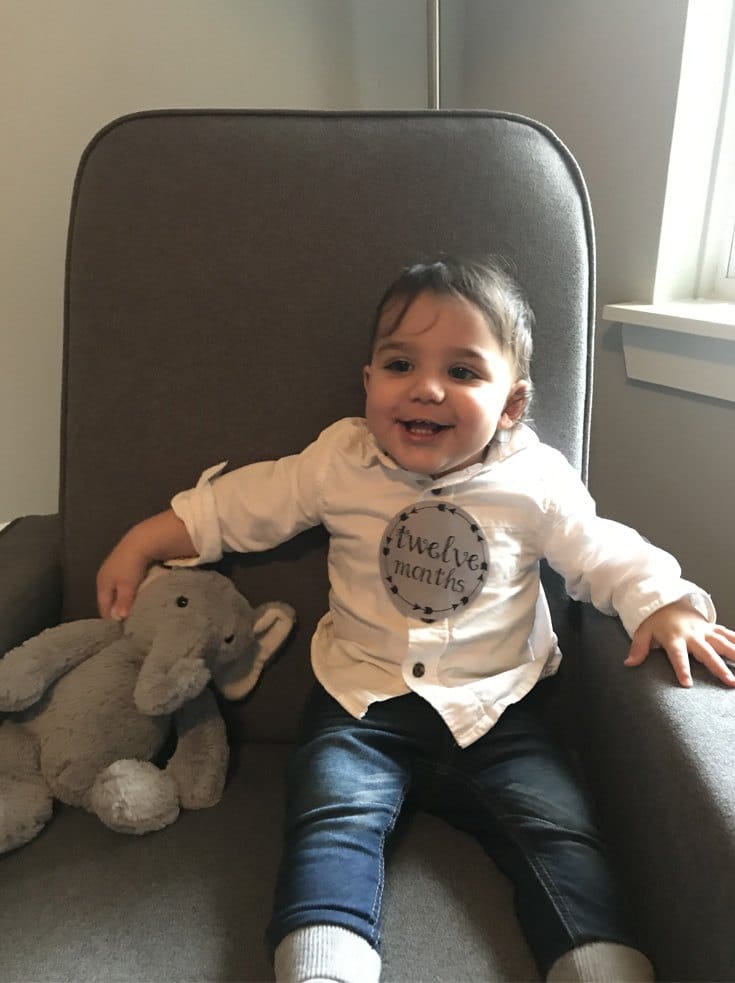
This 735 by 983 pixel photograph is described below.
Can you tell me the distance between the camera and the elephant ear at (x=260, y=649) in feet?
3.06

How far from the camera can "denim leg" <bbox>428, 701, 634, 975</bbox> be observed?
26.5 inches

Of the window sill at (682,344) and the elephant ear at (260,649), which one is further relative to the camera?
the window sill at (682,344)

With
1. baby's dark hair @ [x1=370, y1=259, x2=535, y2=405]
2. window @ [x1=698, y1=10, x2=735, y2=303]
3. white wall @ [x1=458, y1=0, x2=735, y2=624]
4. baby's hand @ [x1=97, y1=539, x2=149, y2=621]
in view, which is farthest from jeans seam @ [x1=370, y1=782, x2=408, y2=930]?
window @ [x1=698, y1=10, x2=735, y2=303]

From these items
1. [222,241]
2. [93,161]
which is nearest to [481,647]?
[222,241]

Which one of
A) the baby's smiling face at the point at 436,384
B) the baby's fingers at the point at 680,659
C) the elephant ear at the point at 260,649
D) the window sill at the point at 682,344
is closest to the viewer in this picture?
the baby's fingers at the point at 680,659

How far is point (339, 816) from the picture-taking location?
74cm

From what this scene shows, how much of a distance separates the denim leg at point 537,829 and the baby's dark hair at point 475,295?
40cm

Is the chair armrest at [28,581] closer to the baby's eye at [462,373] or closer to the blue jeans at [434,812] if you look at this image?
the blue jeans at [434,812]

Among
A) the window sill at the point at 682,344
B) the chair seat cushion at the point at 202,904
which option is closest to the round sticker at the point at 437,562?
the chair seat cushion at the point at 202,904

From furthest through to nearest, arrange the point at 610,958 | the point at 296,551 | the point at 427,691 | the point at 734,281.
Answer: the point at 734,281 < the point at 296,551 < the point at 427,691 < the point at 610,958

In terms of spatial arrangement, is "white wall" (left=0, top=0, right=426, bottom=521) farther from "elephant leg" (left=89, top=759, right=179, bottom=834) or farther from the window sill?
"elephant leg" (left=89, top=759, right=179, bottom=834)

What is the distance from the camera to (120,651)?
86cm

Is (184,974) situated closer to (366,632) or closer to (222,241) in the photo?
(366,632)

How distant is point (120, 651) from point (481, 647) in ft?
1.29
